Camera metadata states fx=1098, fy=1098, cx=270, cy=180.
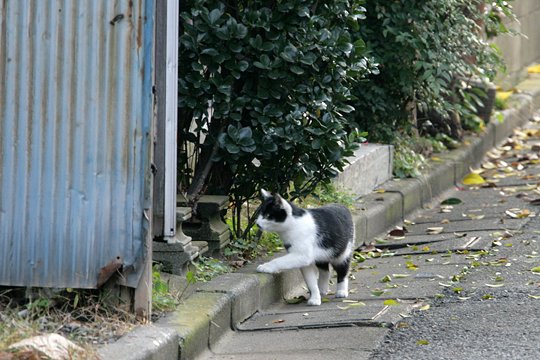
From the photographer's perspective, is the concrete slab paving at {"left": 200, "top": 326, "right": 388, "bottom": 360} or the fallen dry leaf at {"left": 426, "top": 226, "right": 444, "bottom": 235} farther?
the fallen dry leaf at {"left": 426, "top": 226, "right": 444, "bottom": 235}

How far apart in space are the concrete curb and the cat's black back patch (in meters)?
0.35

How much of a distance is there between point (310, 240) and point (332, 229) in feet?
0.77

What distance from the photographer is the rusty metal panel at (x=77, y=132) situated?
16.6ft

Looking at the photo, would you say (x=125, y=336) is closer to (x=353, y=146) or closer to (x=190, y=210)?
(x=190, y=210)

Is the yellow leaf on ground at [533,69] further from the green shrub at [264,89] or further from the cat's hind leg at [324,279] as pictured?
the cat's hind leg at [324,279]

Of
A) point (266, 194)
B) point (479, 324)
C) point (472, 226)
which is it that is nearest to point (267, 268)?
point (266, 194)

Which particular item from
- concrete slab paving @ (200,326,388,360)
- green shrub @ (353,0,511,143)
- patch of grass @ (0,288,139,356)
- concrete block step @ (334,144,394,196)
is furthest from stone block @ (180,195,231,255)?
green shrub @ (353,0,511,143)

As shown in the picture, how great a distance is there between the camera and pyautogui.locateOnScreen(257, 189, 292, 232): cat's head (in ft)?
21.3

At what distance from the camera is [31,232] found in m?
5.17

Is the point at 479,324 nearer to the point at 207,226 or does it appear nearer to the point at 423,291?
the point at 423,291

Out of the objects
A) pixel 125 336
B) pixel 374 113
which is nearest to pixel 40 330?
pixel 125 336

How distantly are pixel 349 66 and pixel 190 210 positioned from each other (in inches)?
57.2

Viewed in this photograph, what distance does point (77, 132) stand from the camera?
509 centimetres

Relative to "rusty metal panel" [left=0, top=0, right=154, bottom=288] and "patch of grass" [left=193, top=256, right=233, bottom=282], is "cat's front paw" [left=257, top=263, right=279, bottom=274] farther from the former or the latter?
"rusty metal panel" [left=0, top=0, right=154, bottom=288]
